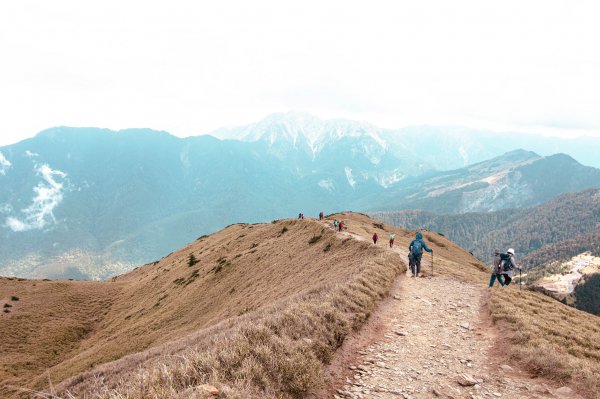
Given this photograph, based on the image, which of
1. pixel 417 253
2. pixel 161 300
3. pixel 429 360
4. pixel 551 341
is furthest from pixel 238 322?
pixel 161 300

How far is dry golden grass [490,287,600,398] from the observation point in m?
11.0

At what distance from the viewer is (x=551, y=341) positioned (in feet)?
45.0

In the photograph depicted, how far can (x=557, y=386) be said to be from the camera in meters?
10.7

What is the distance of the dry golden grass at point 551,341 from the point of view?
1096 cm

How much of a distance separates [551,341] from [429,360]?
226 inches

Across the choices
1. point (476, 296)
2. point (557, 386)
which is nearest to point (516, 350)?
point (557, 386)

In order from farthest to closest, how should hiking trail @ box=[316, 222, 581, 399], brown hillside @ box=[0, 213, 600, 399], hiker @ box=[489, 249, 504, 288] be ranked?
hiker @ box=[489, 249, 504, 288], hiking trail @ box=[316, 222, 581, 399], brown hillside @ box=[0, 213, 600, 399]

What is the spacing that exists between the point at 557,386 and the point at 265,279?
33114 millimetres

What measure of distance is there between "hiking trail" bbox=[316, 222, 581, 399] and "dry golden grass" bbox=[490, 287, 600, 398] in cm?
55

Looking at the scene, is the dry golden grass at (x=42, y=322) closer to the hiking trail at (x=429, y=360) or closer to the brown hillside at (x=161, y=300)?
the brown hillside at (x=161, y=300)

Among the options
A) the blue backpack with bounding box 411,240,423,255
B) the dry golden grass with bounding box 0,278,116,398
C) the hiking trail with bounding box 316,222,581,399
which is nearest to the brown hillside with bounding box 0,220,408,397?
the dry golden grass with bounding box 0,278,116,398

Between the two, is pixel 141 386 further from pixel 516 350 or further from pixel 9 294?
pixel 9 294

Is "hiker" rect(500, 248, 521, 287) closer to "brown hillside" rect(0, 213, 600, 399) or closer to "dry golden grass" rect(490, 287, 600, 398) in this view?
"brown hillside" rect(0, 213, 600, 399)

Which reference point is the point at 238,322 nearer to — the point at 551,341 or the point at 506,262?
the point at 551,341
